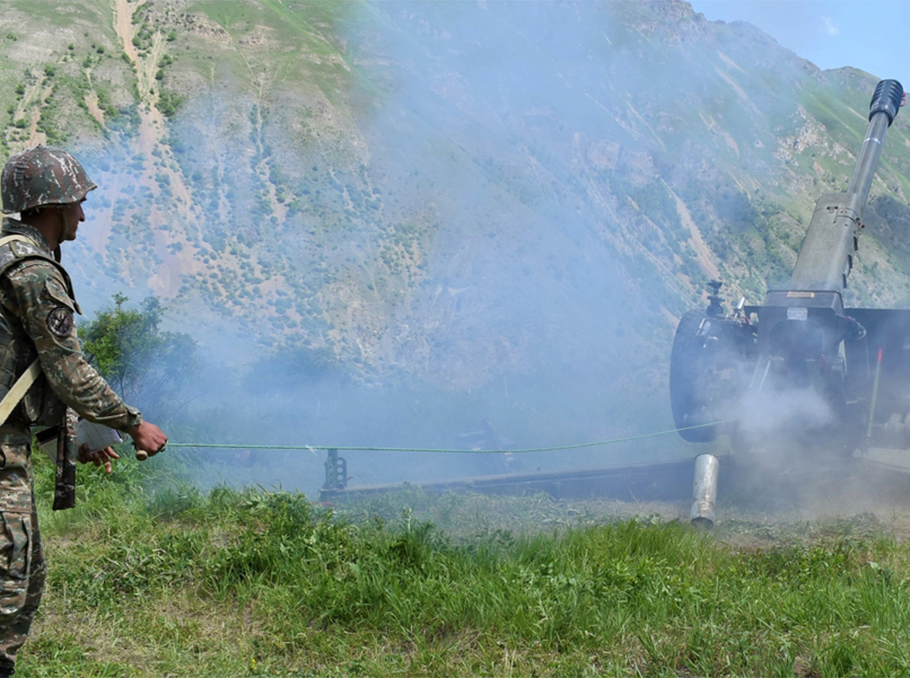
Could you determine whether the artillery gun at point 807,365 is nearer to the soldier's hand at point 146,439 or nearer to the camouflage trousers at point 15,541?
the soldier's hand at point 146,439

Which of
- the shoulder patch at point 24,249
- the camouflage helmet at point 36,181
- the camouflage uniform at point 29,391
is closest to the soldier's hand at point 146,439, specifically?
the camouflage uniform at point 29,391

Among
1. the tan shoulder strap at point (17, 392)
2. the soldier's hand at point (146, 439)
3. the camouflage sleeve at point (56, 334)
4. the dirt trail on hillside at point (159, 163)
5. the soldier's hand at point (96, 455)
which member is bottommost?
the soldier's hand at point (96, 455)

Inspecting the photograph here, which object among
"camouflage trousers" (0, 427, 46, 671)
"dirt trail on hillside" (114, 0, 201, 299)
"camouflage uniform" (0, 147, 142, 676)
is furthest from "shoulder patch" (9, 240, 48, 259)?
"dirt trail on hillside" (114, 0, 201, 299)

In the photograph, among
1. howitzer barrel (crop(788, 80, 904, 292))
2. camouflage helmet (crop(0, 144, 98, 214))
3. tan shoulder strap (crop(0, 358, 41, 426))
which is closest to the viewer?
tan shoulder strap (crop(0, 358, 41, 426))

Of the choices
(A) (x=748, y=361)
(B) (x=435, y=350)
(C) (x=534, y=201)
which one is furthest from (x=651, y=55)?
(A) (x=748, y=361)

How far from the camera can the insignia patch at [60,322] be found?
2.81 metres

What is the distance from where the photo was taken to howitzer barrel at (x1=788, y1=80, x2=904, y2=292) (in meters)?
9.03

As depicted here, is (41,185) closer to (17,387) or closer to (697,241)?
(17,387)

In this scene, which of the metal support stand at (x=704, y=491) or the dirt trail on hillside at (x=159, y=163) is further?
the dirt trail on hillside at (x=159, y=163)

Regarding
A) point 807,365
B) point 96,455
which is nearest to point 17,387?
point 96,455

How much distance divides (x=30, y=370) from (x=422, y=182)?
29.2 meters

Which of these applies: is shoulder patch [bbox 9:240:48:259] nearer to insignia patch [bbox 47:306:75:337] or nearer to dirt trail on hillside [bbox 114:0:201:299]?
insignia patch [bbox 47:306:75:337]

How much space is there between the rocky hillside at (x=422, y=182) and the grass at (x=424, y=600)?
1617cm

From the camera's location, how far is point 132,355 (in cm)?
945
